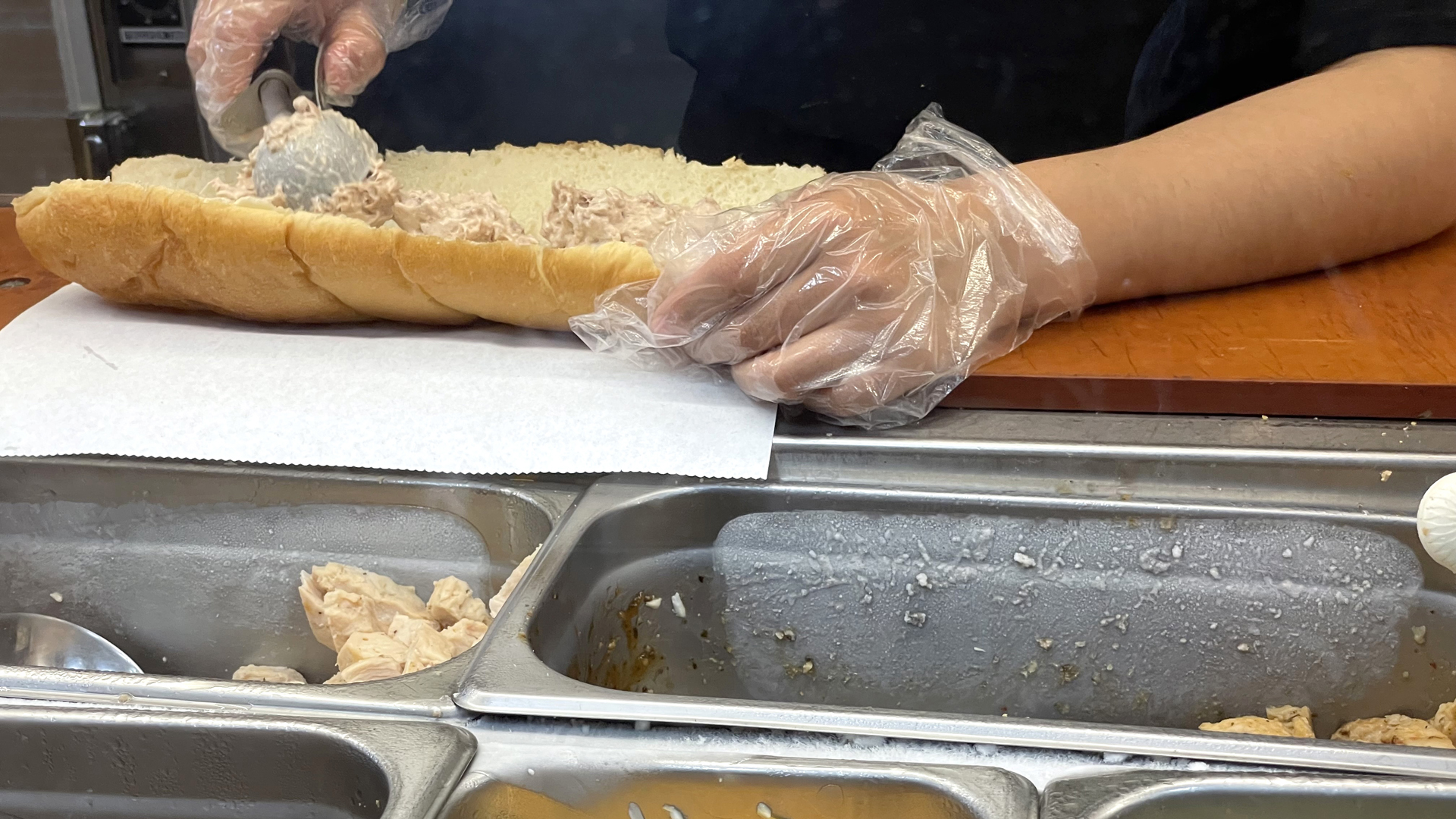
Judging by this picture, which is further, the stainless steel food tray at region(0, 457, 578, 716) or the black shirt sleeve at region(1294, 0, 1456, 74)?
the black shirt sleeve at region(1294, 0, 1456, 74)

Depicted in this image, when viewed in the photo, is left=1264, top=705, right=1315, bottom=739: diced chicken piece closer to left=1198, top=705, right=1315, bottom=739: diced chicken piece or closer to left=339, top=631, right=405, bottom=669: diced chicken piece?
left=1198, top=705, right=1315, bottom=739: diced chicken piece

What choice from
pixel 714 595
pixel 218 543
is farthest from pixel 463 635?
pixel 218 543

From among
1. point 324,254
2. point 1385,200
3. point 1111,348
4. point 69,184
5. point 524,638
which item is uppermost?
point 69,184

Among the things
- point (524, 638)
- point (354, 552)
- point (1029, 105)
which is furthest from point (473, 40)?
point (524, 638)

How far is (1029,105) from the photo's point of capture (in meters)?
1.68

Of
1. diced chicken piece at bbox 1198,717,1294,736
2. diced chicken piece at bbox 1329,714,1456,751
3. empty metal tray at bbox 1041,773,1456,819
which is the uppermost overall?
empty metal tray at bbox 1041,773,1456,819

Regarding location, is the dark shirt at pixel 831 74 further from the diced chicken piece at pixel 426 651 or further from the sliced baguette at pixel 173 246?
the diced chicken piece at pixel 426 651

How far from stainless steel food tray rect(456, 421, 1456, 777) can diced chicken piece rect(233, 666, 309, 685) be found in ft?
0.98

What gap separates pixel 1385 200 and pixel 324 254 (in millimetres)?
1222

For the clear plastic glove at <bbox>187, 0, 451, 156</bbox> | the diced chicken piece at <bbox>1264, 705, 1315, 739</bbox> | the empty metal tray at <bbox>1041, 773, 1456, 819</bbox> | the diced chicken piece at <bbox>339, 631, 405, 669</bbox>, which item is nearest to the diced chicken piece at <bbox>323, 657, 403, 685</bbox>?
the diced chicken piece at <bbox>339, 631, 405, 669</bbox>

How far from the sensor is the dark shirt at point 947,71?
1546mm

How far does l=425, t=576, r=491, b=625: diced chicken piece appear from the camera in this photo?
0.93m

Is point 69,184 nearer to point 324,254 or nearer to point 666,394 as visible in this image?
point 324,254

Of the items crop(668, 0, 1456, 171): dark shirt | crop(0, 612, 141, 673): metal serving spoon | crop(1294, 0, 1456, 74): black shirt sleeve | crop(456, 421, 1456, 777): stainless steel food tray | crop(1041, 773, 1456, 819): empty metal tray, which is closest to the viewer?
crop(1041, 773, 1456, 819): empty metal tray
